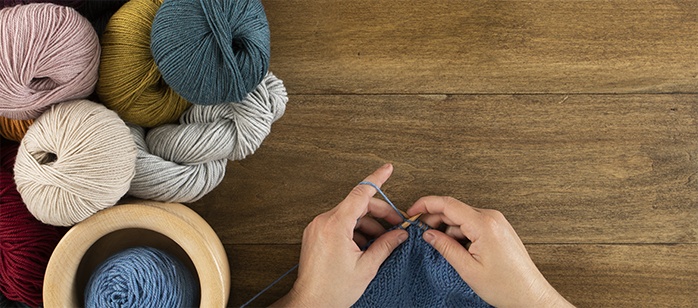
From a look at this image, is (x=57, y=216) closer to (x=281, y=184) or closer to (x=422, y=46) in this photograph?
(x=281, y=184)

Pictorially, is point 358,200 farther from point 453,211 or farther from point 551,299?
point 551,299

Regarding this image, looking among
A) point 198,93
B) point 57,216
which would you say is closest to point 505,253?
point 198,93

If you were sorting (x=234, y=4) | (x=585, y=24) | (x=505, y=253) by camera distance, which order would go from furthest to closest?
(x=585, y=24), (x=505, y=253), (x=234, y=4)

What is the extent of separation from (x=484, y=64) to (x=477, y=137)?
0.10 metres

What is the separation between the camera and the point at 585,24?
819 mm

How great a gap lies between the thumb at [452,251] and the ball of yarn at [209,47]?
30 centimetres

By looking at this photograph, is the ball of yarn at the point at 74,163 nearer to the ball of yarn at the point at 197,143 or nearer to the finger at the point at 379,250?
the ball of yarn at the point at 197,143

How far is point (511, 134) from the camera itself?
82 centimetres

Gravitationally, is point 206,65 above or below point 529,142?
above

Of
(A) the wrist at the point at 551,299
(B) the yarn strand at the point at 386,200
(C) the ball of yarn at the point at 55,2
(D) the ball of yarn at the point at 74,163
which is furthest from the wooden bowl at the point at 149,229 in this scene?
(A) the wrist at the point at 551,299

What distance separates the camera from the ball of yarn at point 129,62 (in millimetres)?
651

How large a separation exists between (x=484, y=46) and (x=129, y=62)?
0.46 m

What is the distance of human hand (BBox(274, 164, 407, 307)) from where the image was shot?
0.72m

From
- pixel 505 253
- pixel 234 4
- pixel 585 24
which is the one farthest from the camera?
pixel 585 24
